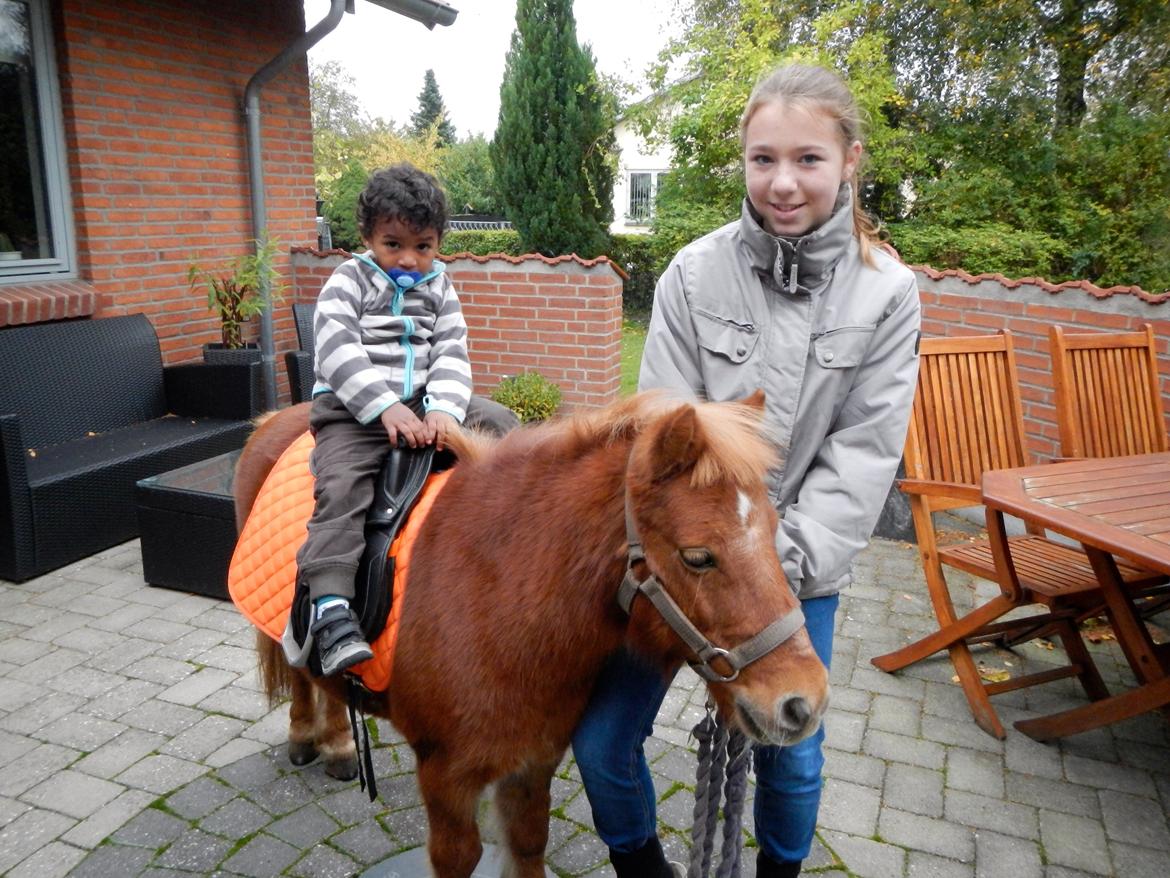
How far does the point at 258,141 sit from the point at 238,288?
124 cm

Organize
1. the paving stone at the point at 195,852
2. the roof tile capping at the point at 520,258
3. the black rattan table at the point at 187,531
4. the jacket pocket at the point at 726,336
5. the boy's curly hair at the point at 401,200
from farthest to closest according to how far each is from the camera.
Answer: the roof tile capping at the point at 520,258 < the black rattan table at the point at 187,531 < the paving stone at the point at 195,852 < the boy's curly hair at the point at 401,200 < the jacket pocket at the point at 726,336

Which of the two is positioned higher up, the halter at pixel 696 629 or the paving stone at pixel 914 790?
the halter at pixel 696 629

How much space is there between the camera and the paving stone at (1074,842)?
8.75ft

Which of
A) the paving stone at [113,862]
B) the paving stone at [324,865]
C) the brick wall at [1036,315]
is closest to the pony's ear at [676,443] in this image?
the paving stone at [324,865]

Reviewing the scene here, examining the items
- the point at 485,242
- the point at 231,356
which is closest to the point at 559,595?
the point at 231,356

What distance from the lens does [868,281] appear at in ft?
6.30

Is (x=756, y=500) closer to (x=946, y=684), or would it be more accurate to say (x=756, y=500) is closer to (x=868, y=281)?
(x=868, y=281)

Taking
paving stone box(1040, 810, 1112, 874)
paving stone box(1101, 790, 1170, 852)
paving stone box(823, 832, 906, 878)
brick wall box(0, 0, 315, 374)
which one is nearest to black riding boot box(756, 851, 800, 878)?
paving stone box(823, 832, 906, 878)

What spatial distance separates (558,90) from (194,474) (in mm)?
12453

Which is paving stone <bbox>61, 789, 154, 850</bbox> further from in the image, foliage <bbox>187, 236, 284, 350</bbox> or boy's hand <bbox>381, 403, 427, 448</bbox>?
foliage <bbox>187, 236, 284, 350</bbox>

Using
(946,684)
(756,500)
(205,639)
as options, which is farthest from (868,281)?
(205,639)

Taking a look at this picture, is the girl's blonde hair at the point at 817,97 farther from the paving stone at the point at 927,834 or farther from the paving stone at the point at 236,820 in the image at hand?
the paving stone at the point at 236,820

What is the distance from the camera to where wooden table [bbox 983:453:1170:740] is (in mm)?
2889

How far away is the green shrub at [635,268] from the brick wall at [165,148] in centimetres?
956
